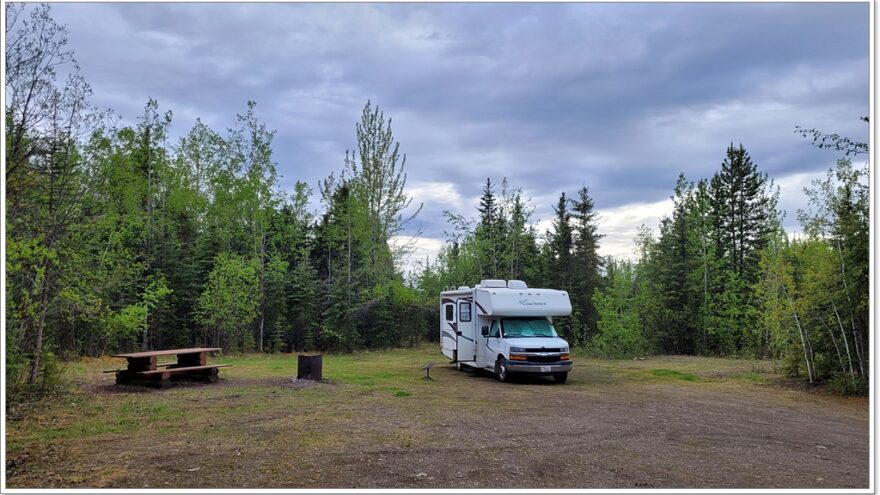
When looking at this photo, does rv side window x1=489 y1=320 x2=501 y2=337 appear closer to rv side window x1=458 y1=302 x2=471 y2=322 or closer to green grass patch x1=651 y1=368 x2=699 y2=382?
rv side window x1=458 y1=302 x2=471 y2=322

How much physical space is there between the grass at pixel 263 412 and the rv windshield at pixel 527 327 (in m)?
1.26

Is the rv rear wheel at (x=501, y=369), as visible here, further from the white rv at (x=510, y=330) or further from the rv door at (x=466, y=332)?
the rv door at (x=466, y=332)

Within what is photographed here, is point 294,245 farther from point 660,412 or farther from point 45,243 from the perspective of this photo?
point 660,412

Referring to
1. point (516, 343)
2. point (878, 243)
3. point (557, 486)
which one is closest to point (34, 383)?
point (557, 486)

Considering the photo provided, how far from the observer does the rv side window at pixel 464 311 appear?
56.3 feet

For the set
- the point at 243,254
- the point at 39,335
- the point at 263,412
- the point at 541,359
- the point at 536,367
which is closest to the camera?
the point at 39,335

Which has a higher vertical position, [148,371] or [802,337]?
[802,337]

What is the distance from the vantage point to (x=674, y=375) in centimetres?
1723

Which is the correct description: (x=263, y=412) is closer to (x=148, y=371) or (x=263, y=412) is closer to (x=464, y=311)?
(x=148, y=371)

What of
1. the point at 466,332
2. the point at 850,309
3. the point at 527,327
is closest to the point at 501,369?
the point at 527,327

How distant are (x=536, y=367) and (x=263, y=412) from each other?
7066mm

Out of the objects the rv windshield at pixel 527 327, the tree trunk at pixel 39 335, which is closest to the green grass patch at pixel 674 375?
the rv windshield at pixel 527 327

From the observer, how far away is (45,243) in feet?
30.3

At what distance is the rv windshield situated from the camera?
51.2 ft
